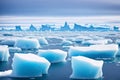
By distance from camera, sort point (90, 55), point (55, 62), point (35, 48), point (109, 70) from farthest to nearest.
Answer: point (35, 48)
point (90, 55)
point (55, 62)
point (109, 70)

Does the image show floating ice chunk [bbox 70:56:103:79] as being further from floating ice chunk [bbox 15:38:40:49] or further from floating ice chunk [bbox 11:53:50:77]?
floating ice chunk [bbox 15:38:40:49]

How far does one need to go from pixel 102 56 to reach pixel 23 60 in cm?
530

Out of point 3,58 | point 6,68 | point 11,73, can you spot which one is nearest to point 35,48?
point 3,58

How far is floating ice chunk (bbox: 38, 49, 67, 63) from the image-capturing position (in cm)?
1159

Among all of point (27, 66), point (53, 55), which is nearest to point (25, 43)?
point (53, 55)

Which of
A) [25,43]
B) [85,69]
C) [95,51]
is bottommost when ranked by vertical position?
[25,43]

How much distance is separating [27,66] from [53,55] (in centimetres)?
296

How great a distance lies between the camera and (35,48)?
1823 centimetres

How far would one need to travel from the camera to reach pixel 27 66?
28.9ft

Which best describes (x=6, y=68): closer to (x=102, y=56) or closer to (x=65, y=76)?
(x=65, y=76)

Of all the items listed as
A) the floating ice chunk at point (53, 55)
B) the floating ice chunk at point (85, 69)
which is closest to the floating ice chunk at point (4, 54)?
the floating ice chunk at point (53, 55)

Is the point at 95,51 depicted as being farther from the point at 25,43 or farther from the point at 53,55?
the point at 25,43

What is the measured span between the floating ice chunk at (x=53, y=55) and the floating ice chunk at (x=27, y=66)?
2.61m

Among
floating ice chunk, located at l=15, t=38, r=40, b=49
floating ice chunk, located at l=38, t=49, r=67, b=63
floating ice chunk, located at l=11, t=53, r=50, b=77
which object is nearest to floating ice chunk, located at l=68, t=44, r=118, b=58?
floating ice chunk, located at l=38, t=49, r=67, b=63
